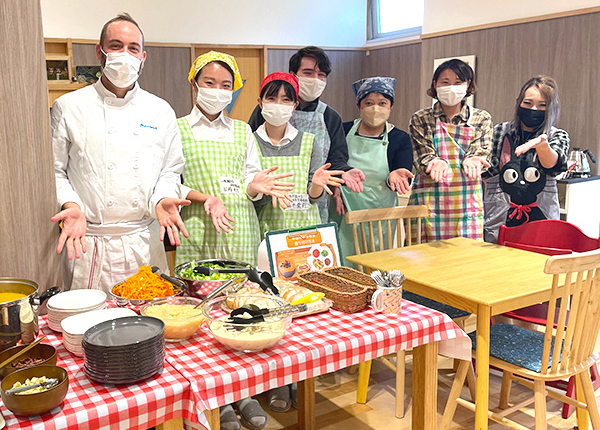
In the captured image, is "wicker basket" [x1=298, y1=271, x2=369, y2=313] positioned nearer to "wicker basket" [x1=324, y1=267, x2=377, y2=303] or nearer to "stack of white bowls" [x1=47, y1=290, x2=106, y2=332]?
"wicker basket" [x1=324, y1=267, x2=377, y2=303]

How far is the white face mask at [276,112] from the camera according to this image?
8.39 ft

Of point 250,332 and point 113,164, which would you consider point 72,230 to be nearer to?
point 113,164

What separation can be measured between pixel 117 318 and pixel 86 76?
485 cm

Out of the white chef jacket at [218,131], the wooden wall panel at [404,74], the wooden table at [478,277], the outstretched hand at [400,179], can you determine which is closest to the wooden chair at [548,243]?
the wooden table at [478,277]

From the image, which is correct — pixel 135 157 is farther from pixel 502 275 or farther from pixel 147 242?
pixel 502 275

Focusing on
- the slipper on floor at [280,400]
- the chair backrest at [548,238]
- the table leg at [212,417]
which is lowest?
the slipper on floor at [280,400]

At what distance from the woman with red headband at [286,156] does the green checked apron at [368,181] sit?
1.22ft

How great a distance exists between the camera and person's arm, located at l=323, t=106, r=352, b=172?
9.55 ft

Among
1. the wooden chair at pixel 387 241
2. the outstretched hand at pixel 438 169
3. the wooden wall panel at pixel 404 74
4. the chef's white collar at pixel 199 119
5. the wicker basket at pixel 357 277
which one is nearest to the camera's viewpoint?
the wicker basket at pixel 357 277

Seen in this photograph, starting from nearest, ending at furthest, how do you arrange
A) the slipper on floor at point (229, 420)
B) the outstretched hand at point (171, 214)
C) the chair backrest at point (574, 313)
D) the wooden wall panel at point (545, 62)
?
the chair backrest at point (574, 313) → the outstretched hand at point (171, 214) → the slipper on floor at point (229, 420) → the wooden wall panel at point (545, 62)

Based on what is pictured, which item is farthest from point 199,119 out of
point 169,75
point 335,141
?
point 169,75

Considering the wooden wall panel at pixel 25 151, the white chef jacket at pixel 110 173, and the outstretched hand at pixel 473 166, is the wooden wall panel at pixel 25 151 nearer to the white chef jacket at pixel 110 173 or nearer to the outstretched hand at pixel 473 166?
the white chef jacket at pixel 110 173

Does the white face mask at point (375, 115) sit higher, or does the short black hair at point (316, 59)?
the short black hair at point (316, 59)

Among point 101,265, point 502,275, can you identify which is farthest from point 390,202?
point 101,265
